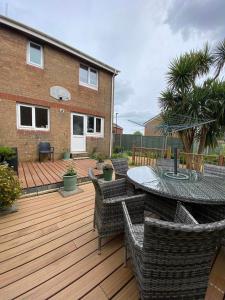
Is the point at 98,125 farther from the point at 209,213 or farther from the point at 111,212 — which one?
the point at 209,213

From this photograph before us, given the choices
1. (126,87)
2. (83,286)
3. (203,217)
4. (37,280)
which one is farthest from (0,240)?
(126,87)

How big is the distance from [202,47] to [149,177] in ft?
22.9

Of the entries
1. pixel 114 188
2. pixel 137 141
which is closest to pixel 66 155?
pixel 114 188

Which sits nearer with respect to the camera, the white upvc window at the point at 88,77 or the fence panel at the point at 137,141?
the white upvc window at the point at 88,77

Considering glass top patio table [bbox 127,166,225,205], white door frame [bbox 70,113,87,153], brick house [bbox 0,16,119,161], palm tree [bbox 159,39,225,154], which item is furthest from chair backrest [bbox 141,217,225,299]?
white door frame [bbox 70,113,87,153]

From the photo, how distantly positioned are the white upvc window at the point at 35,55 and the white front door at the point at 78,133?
238 cm

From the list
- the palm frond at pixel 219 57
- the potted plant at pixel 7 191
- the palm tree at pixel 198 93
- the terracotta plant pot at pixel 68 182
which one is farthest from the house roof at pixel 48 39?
the terracotta plant pot at pixel 68 182

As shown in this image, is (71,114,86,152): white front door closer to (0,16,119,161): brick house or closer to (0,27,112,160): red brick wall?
(0,16,119,161): brick house

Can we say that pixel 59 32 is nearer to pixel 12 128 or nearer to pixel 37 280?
pixel 12 128

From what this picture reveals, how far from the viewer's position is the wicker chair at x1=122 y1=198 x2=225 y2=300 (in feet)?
2.89

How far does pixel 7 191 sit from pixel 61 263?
1526 millimetres

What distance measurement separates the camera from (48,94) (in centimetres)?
653

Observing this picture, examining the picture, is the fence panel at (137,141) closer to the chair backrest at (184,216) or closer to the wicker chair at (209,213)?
the wicker chair at (209,213)

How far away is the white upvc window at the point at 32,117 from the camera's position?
5988 millimetres
